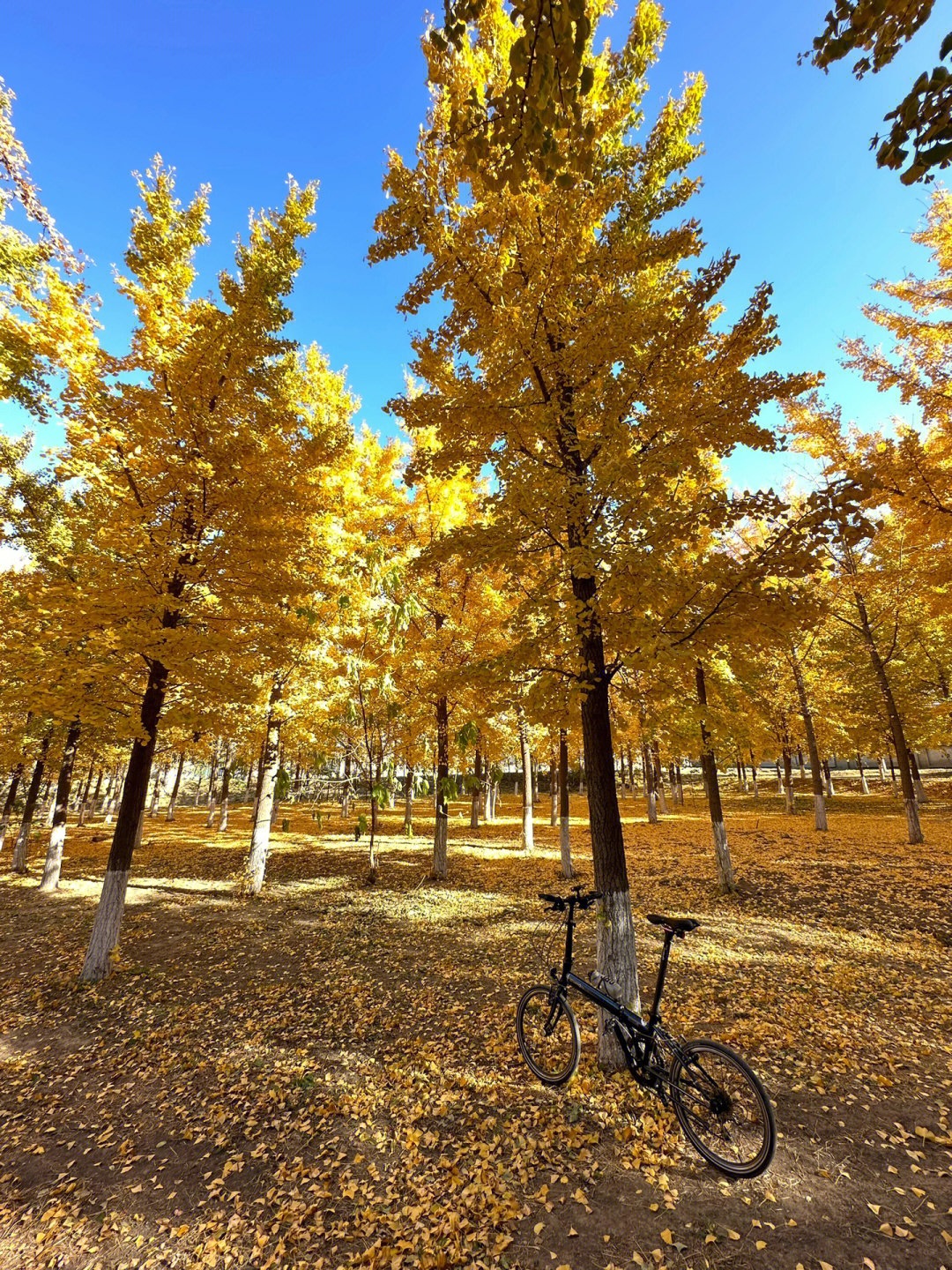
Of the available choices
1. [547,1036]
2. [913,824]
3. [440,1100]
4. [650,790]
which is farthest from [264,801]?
[913,824]

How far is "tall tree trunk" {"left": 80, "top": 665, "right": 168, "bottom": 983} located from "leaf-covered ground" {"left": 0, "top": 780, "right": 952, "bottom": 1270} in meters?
0.51

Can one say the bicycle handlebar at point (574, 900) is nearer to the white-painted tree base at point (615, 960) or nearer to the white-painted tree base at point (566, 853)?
the white-painted tree base at point (615, 960)

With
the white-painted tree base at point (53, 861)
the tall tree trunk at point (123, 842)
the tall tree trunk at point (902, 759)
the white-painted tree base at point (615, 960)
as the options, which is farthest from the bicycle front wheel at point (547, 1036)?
the tall tree trunk at point (902, 759)

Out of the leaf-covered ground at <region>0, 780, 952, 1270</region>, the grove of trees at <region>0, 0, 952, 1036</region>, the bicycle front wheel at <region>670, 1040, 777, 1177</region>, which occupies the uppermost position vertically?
the grove of trees at <region>0, 0, 952, 1036</region>

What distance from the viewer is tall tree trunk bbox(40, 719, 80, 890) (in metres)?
12.6

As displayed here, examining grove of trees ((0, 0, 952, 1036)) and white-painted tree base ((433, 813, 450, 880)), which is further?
white-painted tree base ((433, 813, 450, 880))

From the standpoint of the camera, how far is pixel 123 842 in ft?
25.7

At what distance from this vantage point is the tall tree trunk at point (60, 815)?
12609 mm

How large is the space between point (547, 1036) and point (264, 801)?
9.60 meters

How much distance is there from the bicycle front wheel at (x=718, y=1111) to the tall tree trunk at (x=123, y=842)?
7.94 metres

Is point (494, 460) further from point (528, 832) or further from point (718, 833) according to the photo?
point (528, 832)

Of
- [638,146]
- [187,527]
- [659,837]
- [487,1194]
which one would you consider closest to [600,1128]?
[487,1194]

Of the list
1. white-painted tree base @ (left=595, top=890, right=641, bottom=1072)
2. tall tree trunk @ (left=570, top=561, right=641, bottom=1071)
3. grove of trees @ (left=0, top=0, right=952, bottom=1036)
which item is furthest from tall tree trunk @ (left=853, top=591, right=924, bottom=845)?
white-painted tree base @ (left=595, top=890, right=641, bottom=1072)

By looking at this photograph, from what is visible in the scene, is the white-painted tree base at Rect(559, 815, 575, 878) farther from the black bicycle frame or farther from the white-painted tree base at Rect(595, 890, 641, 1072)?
the black bicycle frame
